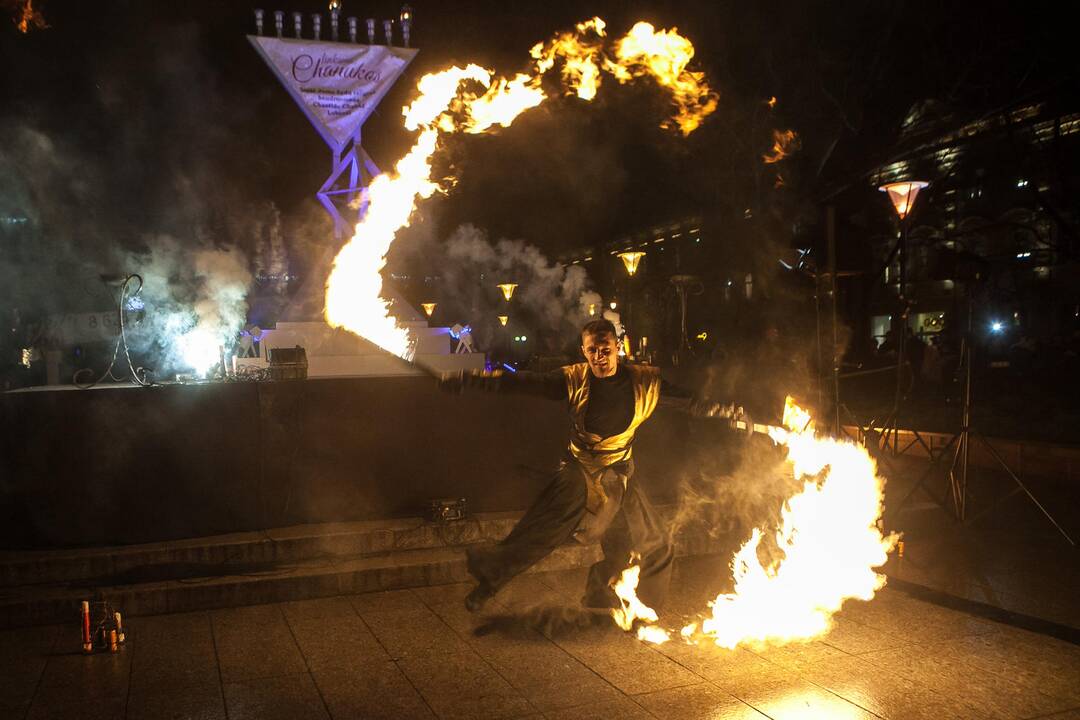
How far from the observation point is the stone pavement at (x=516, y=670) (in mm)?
4074

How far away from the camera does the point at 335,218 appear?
1617 cm

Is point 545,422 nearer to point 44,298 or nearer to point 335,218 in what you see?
point 44,298

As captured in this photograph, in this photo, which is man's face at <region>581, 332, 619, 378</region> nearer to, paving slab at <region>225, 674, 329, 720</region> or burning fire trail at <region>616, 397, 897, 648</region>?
burning fire trail at <region>616, 397, 897, 648</region>

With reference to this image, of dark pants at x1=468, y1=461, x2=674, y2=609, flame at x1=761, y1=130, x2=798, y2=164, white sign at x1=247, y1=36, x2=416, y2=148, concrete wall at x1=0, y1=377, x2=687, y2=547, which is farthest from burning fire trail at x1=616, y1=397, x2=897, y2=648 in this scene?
white sign at x1=247, y1=36, x2=416, y2=148

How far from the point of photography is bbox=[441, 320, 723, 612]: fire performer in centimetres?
538

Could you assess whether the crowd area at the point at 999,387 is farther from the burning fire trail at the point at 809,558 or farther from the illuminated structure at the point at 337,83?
the illuminated structure at the point at 337,83

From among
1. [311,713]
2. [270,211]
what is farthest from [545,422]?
[270,211]

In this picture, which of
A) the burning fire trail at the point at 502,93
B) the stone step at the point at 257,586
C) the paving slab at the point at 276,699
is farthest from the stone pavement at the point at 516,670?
the burning fire trail at the point at 502,93

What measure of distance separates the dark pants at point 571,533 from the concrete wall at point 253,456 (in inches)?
90.0

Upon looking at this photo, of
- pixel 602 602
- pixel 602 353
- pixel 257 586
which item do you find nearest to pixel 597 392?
pixel 602 353

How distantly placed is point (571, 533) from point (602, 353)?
118cm

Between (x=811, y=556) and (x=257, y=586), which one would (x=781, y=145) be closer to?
(x=811, y=556)

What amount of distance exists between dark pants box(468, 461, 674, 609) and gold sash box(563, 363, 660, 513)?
74 mm

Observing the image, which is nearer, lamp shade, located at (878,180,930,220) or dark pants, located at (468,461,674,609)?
dark pants, located at (468,461,674,609)
